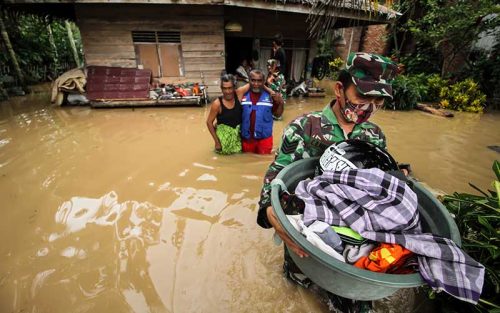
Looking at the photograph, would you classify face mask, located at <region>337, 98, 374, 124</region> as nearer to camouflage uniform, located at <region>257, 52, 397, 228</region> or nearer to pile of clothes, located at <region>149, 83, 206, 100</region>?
camouflage uniform, located at <region>257, 52, 397, 228</region>

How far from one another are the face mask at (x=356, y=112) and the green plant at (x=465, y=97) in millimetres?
8896

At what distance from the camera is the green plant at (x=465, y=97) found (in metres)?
8.01

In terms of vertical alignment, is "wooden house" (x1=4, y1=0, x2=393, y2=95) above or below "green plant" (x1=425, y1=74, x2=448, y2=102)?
above

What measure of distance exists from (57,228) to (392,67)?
3308mm

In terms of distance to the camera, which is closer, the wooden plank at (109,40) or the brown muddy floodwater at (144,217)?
the brown muddy floodwater at (144,217)

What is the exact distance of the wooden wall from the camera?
742 cm

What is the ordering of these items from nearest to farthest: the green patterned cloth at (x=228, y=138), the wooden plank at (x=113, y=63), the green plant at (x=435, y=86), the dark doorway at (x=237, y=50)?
1. the green patterned cloth at (x=228, y=138)
2. the wooden plank at (x=113, y=63)
3. the green plant at (x=435, y=86)
4. the dark doorway at (x=237, y=50)

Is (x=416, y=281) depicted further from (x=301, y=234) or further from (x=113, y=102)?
(x=113, y=102)

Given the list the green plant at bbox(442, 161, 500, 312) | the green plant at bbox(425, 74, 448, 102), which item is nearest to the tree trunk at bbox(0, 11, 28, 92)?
the green plant at bbox(442, 161, 500, 312)

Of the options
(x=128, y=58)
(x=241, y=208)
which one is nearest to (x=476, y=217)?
(x=241, y=208)

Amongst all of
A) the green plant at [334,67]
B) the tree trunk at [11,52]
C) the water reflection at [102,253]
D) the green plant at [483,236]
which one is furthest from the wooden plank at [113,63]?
the green plant at [334,67]

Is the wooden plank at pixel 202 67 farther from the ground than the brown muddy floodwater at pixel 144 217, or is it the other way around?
the wooden plank at pixel 202 67

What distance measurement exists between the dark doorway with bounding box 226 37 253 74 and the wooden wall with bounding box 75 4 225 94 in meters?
2.64

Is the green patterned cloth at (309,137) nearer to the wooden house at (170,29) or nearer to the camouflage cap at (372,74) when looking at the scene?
the camouflage cap at (372,74)
